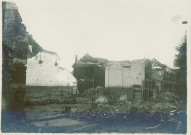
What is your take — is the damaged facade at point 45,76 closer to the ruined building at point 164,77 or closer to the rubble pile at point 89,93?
the rubble pile at point 89,93

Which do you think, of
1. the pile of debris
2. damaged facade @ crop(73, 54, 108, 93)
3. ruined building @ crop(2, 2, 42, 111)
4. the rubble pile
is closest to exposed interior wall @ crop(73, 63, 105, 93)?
damaged facade @ crop(73, 54, 108, 93)

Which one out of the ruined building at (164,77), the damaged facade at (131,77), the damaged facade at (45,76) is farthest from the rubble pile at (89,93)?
the ruined building at (164,77)

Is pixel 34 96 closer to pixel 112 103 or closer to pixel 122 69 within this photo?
pixel 112 103

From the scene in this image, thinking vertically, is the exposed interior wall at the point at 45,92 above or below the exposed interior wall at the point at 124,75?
below

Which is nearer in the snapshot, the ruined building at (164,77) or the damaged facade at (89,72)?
the ruined building at (164,77)

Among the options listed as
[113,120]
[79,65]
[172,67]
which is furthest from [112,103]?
[172,67]

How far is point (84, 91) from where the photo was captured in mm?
8047

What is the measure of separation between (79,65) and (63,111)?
5.00ft

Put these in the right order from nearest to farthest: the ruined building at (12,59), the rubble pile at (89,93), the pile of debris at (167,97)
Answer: the ruined building at (12,59), the pile of debris at (167,97), the rubble pile at (89,93)

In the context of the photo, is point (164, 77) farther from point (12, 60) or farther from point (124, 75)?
point (12, 60)

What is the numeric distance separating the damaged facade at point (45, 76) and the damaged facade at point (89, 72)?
456 mm

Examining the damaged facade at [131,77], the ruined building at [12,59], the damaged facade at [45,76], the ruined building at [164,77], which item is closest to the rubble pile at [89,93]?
the damaged facade at [131,77]

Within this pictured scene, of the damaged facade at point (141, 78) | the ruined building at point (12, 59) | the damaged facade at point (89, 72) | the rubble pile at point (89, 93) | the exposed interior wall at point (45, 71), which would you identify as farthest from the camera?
the rubble pile at point (89, 93)

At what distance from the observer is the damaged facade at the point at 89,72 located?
7792mm
